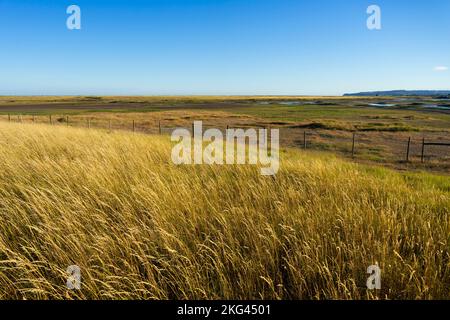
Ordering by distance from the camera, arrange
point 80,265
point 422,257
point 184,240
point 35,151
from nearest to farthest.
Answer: point 80,265 < point 422,257 < point 184,240 < point 35,151

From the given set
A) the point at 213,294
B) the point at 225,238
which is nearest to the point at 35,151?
the point at 225,238

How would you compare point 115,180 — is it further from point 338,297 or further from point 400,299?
point 400,299

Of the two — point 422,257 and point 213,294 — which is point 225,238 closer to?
point 213,294

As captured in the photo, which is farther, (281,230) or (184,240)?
(281,230)

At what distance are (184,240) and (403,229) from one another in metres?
2.24

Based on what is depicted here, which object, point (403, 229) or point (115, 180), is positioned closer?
point (403, 229)

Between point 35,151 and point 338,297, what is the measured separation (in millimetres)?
6258

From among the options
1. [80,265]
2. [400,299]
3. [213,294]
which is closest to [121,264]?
[80,265]

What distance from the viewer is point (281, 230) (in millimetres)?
3105

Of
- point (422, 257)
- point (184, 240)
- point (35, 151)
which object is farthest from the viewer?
point (35, 151)

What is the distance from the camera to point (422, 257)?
2.71m
